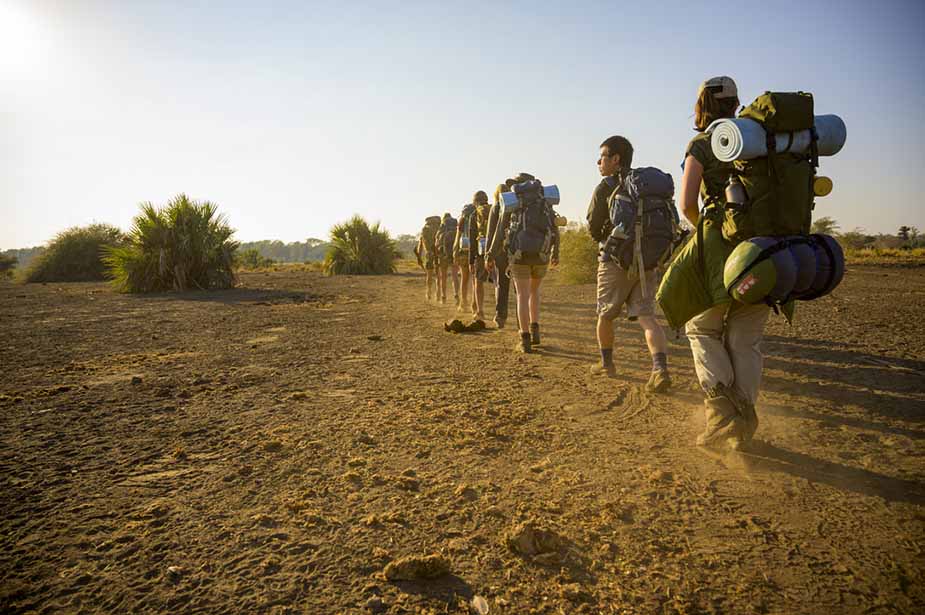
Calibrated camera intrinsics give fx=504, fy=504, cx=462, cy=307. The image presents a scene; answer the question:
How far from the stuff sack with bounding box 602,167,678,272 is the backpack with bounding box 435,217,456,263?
6.88 meters

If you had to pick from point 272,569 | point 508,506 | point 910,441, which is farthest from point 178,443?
point 910,441

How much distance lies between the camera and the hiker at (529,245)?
6012 mm

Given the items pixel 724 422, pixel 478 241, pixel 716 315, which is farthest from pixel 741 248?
pixel 478 241

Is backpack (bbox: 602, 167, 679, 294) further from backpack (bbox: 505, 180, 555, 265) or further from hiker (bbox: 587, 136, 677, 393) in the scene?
backpack (bbox: 505, 180, 555, 265)

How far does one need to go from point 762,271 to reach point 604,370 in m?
2.63

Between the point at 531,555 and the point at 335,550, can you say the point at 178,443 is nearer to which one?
the point at 335,550

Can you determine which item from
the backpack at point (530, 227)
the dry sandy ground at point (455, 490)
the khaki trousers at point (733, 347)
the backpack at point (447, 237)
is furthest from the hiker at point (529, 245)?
the backpack at point (447, 237)

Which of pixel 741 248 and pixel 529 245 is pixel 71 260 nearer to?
pixel 529 245

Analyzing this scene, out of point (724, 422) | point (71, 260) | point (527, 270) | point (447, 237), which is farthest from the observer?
point (71, 260)

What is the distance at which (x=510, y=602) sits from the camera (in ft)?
5.61

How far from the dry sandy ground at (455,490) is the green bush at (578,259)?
10106 mm

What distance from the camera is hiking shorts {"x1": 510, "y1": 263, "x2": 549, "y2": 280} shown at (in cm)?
607

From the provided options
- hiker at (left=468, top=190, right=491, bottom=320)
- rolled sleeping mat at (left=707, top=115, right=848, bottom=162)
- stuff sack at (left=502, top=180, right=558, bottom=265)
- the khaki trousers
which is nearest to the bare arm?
rolled sleeping mat at (left=707, top=115, right=848, bottom=162)

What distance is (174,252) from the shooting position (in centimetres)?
1638
